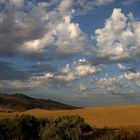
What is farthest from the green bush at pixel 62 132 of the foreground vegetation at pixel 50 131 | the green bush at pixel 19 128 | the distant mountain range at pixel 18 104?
the distant mountain range at pixel 18 104

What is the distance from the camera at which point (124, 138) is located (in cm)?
2109

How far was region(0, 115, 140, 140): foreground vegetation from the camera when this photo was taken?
843 inches

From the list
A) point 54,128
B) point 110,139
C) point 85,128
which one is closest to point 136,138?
point 110,139

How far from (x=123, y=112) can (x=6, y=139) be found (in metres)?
33.0

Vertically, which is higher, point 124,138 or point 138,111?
point 138,111

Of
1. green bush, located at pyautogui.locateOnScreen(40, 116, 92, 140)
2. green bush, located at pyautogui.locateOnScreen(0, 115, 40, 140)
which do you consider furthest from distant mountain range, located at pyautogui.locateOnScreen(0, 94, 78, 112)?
green bush, located at pyautogui.locateOnScreen(40, 116, 92, 140)

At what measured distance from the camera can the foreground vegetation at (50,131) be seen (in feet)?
70.2

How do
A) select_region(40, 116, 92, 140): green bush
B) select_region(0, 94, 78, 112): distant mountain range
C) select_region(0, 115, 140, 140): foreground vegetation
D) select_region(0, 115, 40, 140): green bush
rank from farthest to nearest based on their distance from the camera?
1. select_region(0, 94, 78, 112): distant mountain range
2. select_region(0, 115, 40, 140): green bush
3. select_region(0, 115, 140, 140): foreground vegetation
4. select_region(40, 116, 92, 140): green bush

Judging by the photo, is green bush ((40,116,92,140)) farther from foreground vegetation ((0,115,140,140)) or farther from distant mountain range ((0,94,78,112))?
distant mountain range ((0,94,78,112))

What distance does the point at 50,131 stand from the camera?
2216cm

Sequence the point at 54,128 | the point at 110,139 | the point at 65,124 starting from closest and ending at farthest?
the point at 110,139
the point at 54,128
the point at 65,124

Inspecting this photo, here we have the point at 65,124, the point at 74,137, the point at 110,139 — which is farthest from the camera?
the point at 65,124

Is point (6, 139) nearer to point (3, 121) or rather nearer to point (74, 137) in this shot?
point (3, 121)

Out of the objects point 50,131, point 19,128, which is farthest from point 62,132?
point 19,128
